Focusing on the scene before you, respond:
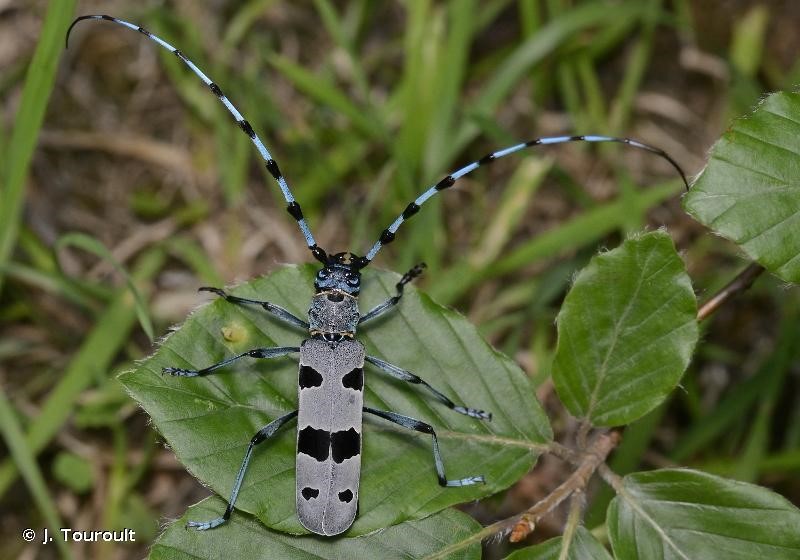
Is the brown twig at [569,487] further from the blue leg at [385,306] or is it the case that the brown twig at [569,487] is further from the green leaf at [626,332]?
the blue leg at [385,306]

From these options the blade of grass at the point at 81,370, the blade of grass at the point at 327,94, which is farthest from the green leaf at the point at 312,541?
the blade of grass at the point at 327,94

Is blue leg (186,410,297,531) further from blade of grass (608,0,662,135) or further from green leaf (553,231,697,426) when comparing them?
blade of grass (608,0,662,135)

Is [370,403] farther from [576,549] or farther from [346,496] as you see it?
[576,549]

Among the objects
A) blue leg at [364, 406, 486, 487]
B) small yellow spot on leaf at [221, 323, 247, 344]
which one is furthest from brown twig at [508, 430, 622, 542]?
small yellow spot on leaf at [221, 323, 247, 344]

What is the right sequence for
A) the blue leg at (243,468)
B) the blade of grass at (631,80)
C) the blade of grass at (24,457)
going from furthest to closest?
the blade of grass at (631,80)
the blade of grass at (24,457)
the blue leg at (243,468)

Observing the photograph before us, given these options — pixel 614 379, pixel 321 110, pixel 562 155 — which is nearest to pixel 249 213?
pixel 321 110

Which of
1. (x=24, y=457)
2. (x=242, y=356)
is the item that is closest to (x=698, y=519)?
(x=242, y=356)

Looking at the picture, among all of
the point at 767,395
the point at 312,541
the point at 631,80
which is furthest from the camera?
the point at 631,80

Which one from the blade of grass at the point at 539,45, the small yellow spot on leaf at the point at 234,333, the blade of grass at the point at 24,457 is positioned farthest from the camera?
the blade of grass at the point at 539,45
